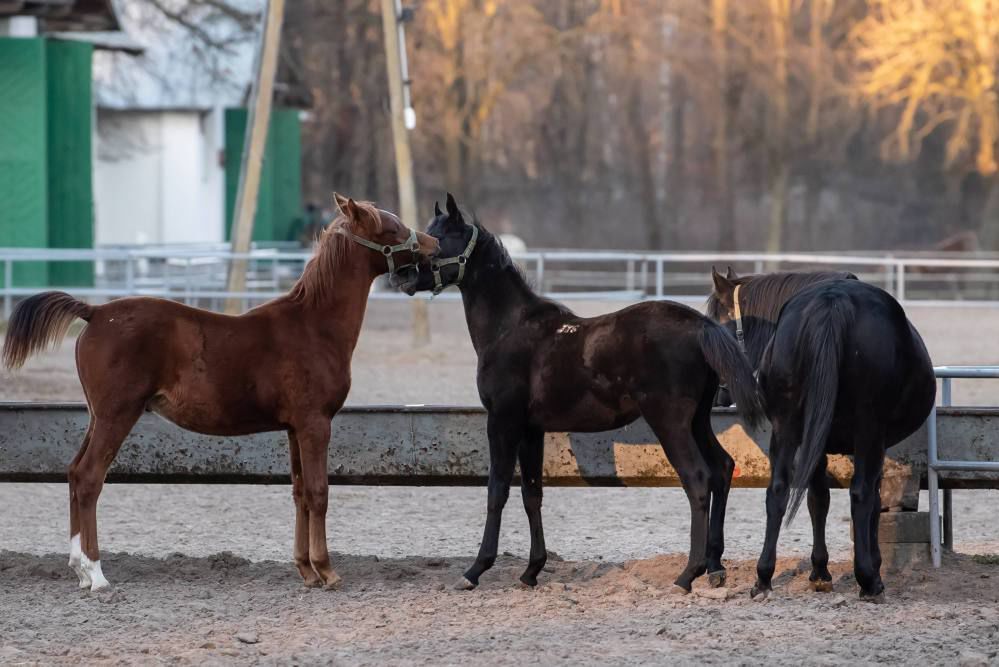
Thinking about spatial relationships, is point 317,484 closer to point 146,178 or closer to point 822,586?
point 822,586

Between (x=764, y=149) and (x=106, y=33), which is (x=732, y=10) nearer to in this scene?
(x=764, y=149)

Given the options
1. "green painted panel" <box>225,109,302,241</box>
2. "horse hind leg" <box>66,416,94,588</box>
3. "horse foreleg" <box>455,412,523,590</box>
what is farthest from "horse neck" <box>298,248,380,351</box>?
"green painted panel" <box>225,109,302,241</box>

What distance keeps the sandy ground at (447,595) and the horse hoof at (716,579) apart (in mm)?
95

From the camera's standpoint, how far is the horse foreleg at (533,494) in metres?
6.23

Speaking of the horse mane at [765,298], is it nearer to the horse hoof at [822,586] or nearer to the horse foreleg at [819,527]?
the horse foreleg at [819,527]

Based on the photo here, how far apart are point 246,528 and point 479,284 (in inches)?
108

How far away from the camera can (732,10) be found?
121ft

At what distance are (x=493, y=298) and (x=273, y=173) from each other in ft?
95.3

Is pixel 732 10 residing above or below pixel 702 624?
above

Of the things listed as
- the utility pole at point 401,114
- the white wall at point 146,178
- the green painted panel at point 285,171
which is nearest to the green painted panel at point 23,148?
the utility pole at point 401,114

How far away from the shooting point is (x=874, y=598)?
5.81 meters

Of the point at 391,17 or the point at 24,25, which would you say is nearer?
the point at 391,17

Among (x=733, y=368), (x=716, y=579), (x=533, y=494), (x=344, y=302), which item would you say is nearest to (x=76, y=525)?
(x=344, y=302)

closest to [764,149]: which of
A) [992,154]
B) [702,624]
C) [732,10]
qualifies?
[732,10]
